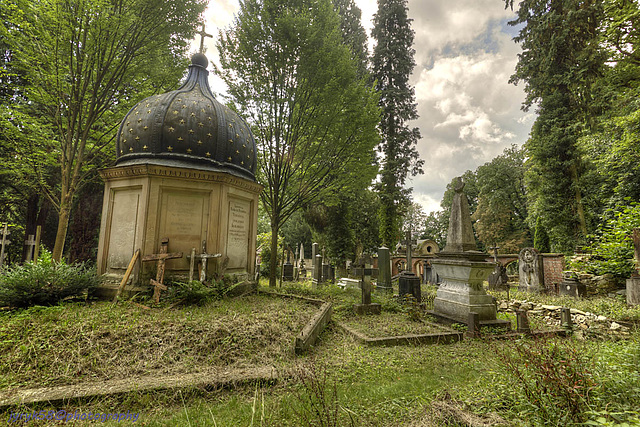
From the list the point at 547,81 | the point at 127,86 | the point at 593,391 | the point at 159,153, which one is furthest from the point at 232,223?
the point at 547,81

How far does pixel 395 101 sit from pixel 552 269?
1467 cm

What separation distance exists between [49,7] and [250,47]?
5.42 m

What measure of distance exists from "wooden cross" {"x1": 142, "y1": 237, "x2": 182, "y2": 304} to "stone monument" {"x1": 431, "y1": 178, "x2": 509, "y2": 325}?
21.8 feet

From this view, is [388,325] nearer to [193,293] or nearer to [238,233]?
[193,293]

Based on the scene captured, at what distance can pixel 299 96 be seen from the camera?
1053cm

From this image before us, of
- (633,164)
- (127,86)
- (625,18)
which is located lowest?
(633,164)

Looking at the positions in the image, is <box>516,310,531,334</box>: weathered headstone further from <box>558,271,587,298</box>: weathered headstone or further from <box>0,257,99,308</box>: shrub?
<box>0,257,99,308</box>: shrub

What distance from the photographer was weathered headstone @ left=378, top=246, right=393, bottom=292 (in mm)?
11539

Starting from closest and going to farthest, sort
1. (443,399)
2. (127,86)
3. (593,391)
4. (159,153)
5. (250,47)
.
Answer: (593,391)
(443,399)
(159,153)
(250,47)
(127,86)

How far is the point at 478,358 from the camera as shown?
14.7 feet

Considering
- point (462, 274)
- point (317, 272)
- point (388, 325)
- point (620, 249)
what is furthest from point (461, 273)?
point (317, 272)

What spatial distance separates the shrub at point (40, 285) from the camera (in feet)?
16.7

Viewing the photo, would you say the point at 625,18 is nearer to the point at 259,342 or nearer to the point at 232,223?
the point at 232,223

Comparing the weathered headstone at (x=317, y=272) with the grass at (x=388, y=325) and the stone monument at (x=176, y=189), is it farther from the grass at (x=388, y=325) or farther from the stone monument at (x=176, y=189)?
the grass at (x=388, y=325)
